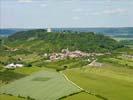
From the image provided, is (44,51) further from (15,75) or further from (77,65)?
(15,75)

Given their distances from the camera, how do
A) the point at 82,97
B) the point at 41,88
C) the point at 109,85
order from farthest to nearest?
the point at 109,85, the point at 41,88, the point at 82,97

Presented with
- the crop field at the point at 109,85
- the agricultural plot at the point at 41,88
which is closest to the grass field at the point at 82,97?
the crop field at the point at 109,85

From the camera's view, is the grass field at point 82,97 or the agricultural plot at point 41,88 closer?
the grass field at point 82,97

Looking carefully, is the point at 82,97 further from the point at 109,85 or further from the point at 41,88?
the point at 109,85

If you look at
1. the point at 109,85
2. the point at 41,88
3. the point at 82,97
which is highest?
the point at 82,97

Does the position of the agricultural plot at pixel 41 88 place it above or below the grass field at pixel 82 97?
below

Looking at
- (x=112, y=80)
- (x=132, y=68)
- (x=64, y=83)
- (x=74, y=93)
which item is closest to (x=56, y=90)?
(x=74, y=93)

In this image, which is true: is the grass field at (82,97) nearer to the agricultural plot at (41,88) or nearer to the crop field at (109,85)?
the crop field at (109,85)

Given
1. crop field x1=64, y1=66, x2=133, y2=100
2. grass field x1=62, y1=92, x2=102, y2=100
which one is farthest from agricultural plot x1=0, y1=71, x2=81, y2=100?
crop field x1=64, y1=66, x2=133, y2=100

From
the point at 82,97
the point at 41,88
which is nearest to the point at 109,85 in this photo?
the point at 41,88
